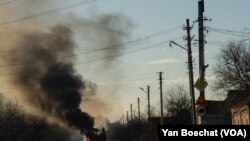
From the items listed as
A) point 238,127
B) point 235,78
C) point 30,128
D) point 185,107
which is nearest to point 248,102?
point 235,78

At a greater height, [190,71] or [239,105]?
[239,105]

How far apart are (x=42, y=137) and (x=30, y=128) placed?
422cm

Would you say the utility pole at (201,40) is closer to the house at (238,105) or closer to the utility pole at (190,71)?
the utility pole at (190,71)

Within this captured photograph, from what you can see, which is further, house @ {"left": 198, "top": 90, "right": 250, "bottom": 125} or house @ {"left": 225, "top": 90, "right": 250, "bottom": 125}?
house @ {"left": 198, "top": 90, "right": 250, "bottom": 125}

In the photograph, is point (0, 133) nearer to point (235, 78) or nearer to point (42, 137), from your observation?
point (42, 137)

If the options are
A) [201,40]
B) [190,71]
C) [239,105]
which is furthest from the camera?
[239,105]

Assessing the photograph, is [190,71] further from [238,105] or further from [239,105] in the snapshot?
[238,105]

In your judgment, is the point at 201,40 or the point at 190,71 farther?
the point at 190,71

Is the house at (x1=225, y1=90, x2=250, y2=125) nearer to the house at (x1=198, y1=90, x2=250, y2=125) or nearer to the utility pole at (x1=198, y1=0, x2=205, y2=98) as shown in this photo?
the house at (x1=198, y1=90, x2=250, y2=125)

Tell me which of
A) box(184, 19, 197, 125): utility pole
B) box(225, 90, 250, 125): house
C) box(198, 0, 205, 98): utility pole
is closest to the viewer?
box(198, 0, 205, 98): utility pole

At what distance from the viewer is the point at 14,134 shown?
90.6 metres

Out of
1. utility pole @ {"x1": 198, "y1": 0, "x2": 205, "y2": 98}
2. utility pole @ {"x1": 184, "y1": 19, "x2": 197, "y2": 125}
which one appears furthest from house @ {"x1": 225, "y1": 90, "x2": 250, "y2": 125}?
utility pole @ {"x1": 198, "y1": 0, "x2": 205, "y2": 98}

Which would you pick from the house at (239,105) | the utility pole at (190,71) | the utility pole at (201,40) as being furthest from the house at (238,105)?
the utility pole at (201,40)

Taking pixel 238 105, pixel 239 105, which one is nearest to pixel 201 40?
pixel 239 105
